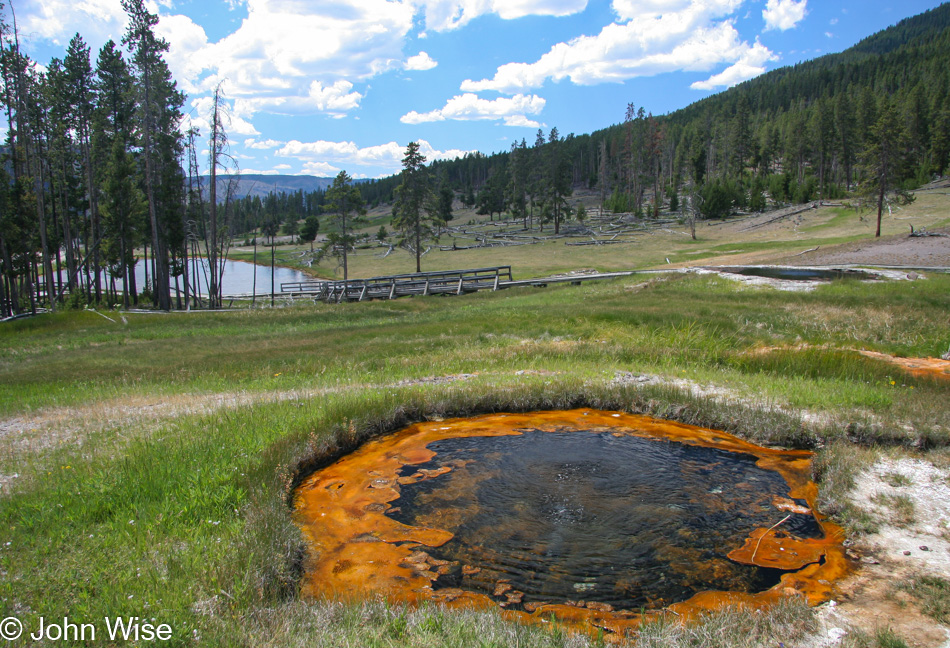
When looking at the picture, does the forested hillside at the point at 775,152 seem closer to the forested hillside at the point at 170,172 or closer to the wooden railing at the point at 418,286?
the forested hillside at the point at 170,172

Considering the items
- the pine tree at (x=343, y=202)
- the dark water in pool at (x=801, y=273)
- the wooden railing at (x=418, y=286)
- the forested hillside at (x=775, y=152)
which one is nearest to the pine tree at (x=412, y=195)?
the pine tree at (x=343, y=202)

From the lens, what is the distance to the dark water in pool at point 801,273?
28125 mm

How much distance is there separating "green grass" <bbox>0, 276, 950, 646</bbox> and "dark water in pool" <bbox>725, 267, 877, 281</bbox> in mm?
3944

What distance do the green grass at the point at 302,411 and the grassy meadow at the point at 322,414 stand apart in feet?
0.10

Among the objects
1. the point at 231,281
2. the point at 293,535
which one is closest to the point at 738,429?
the point at 293,535

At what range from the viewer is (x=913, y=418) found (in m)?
8.50

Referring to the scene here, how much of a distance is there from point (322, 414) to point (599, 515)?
4.93 m

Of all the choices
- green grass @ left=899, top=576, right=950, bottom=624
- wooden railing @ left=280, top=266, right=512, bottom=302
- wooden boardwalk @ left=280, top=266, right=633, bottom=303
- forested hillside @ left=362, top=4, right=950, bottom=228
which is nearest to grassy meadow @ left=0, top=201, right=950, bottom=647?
green grass @ left=899, top=576, right=950, bottom=624

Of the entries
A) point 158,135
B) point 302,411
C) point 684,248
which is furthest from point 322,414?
point 684,248

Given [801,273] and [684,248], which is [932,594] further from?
[684,248]

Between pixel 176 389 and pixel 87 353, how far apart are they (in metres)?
10.5

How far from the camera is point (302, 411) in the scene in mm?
9312

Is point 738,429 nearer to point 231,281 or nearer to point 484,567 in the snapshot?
point 484,567

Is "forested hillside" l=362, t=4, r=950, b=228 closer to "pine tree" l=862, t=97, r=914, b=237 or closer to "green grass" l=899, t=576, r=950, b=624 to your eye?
"pine tree" l=862, t=97, r=914, b=237
